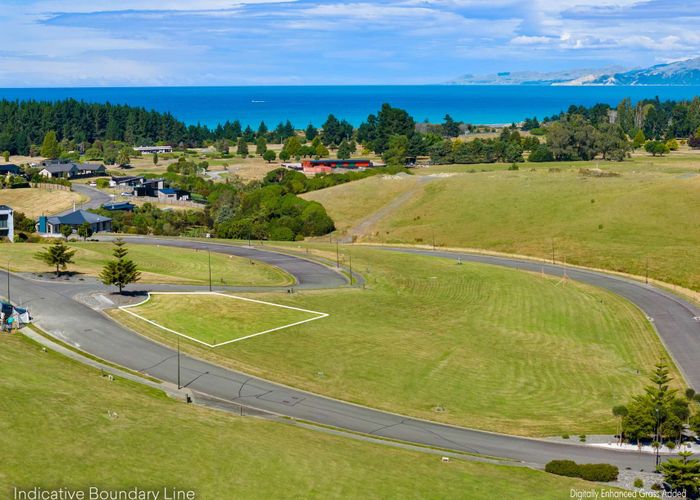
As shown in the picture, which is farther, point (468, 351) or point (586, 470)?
point (468, 351)

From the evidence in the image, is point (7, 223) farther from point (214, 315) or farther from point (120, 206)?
point (214, 315)

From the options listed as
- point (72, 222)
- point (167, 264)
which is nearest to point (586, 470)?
point (167, 264)

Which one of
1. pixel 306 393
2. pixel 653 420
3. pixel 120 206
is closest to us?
pixel 653 420

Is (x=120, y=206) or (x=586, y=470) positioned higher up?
(x=120, y=206)

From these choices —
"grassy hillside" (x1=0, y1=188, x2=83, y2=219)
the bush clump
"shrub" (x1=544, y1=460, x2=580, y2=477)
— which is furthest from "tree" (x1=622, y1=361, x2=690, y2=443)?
"grassy hillside" (x1=0, y1=188, x2=83, y2=219)

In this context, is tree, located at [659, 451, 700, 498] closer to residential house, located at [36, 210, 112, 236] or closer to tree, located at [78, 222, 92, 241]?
tree, located at [78, 222, 92, 241]

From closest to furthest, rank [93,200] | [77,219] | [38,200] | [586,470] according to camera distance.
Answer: [586,470]
[77,219]
[93,200]
[38,200]

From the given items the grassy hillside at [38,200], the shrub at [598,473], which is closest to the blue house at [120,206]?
the grassy hillside at [38,200]

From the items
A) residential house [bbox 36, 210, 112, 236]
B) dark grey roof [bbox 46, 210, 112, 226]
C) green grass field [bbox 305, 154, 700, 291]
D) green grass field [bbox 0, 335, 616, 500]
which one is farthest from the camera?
dark grey roof [bbox 46, 210, 112, 226]
